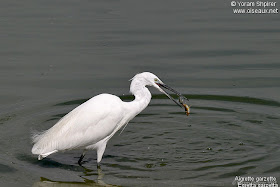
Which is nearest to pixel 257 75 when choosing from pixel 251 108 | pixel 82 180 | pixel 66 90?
pixel 251 108

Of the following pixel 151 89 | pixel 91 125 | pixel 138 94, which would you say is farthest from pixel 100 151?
pixel 151 89

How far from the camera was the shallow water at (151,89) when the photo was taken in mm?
7898

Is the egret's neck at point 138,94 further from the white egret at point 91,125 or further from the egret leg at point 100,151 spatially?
the egret leg at point 100,151

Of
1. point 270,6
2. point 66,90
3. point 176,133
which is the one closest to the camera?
point 176,133

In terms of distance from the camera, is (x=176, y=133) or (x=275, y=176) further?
(x=176, y=133)

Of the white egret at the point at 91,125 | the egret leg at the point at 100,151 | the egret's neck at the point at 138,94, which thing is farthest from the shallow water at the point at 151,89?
the egret's neck at the point at 138,94

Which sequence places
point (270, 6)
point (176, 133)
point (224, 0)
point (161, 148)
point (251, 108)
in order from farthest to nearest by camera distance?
point (224, 0) < point (270, 6) < point (251, 108) < point (176, 133) < point (161, 148)

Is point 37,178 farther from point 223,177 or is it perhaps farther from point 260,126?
point 260,126

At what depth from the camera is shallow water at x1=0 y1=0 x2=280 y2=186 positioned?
790 cm

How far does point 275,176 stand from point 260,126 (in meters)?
1.90

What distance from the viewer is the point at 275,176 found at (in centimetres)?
746

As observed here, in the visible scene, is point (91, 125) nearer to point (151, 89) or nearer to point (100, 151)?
point (100, 151)

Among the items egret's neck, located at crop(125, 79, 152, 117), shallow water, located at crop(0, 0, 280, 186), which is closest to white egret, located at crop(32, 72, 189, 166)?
egret's neck, located at crop(125, 79, 152, 117)

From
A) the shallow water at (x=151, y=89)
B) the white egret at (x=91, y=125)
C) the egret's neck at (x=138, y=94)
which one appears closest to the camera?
the shallow water at (x=151, y=89)
